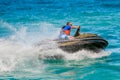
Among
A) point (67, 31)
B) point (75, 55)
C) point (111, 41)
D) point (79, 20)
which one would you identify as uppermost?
point (79, 20)

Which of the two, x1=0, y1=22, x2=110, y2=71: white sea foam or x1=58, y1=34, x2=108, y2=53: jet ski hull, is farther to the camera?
x1=58, y1=34, x2=108, y2=53: jet ski hull

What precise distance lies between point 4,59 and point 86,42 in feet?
12.7

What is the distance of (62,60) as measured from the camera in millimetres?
16500

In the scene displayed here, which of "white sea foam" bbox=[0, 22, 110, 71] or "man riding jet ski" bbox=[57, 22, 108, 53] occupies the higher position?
"man riding jet ski" bbox=[57, 22, 108, 53]

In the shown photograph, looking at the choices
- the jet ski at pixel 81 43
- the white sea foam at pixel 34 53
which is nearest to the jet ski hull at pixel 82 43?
the jet ski at pixel 81 43

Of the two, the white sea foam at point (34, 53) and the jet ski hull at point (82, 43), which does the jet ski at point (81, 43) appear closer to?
the jet ski hull at point (82, 43)

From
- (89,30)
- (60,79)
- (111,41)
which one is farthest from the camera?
(89,30)

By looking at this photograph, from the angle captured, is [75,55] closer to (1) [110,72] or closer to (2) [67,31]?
(2) [67,31]

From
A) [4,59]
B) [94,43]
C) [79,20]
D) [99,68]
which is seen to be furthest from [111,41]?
[79,20]

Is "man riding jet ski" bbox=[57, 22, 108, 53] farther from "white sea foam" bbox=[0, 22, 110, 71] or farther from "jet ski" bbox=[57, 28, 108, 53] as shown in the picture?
"white sea foam" bbox=[0, 22, 110, 71]

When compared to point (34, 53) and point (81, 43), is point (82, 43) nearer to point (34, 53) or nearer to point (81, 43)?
point (81, 43)

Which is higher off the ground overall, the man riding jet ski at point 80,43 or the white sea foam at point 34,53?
the man riding jet ski at point 80,43

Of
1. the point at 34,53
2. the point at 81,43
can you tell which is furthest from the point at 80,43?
the point at 34,53

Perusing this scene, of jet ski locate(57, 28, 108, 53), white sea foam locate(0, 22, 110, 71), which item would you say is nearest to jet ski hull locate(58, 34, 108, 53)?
jet ski locate(57, 28, 108, 53)
